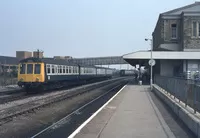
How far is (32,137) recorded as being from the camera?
9.23 meters

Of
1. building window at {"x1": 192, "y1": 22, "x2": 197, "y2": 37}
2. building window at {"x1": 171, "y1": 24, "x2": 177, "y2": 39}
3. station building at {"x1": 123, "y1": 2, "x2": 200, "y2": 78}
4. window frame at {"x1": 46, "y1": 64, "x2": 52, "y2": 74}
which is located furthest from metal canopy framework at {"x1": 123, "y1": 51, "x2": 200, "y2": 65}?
window frame at {"x1": 46, "y1": 64, "x2": 52, "y2": 74}

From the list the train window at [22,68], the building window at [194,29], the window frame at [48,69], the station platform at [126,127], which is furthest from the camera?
the building window at [194,29]

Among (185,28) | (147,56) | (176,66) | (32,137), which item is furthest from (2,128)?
(185,28)

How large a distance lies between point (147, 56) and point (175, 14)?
589 inches

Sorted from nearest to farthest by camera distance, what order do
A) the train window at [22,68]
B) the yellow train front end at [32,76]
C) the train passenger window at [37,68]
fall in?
the yellow train front end at [32,76], the train passenger window at [37,68], the train window at [22,68]

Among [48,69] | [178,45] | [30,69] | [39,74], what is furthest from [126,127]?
[178,45]

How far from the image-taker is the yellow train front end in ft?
91.1

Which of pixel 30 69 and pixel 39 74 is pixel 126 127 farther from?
pixel 30 69

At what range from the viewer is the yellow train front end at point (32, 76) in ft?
91.1

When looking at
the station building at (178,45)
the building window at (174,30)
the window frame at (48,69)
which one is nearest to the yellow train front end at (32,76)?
the window frame at (48,69)

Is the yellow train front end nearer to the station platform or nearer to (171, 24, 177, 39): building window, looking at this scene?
the station platform

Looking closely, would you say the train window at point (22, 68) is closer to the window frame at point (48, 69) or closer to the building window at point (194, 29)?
the window frame at point (48, 69)

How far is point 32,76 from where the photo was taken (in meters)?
27.8

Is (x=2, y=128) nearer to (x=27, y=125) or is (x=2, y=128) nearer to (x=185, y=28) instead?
(x=27, y=125)
